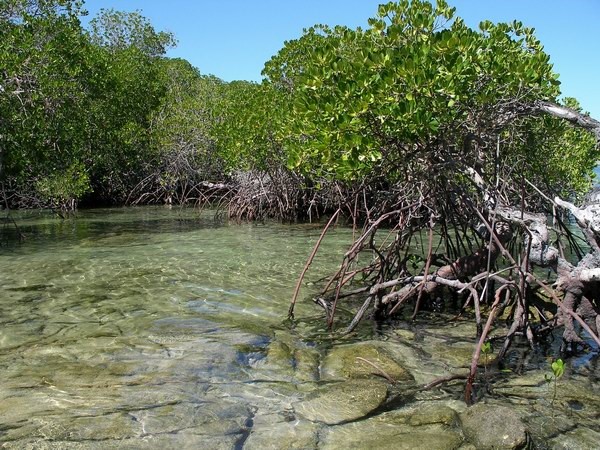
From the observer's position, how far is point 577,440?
3.23 m

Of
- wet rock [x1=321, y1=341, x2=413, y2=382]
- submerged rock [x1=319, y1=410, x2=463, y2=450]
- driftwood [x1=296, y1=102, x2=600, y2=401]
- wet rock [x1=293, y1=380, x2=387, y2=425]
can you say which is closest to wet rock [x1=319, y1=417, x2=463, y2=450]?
submerged rock [x1=319, y1=410, x2=463, y2=450]

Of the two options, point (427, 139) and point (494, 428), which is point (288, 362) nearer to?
point (494, 428)

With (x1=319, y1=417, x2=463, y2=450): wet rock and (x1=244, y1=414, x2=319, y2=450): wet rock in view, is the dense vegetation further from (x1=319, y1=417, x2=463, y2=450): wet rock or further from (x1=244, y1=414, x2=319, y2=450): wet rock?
(x1=244, y1=414, x2=319, y2=450): wet rock

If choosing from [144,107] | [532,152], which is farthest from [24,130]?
[144,107]

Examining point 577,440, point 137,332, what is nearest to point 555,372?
point 577,440

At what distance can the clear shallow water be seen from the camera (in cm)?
328

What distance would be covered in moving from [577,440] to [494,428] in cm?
49

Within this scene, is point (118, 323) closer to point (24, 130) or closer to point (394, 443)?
point (394, 443)

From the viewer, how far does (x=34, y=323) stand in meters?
5.27

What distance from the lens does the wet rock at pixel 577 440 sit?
3176 millimetres

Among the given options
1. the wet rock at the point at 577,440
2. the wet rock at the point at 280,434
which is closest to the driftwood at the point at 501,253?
the wet rock at the point at 577,440

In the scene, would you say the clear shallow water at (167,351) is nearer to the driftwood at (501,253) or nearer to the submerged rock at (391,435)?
the submerged rock at (391,435)

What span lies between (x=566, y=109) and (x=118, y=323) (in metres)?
4.19

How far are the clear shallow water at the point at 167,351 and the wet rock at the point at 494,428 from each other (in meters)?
0.28
